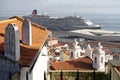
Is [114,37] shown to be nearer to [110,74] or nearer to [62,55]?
[62,55]

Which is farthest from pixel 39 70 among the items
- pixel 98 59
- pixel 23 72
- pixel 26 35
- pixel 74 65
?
Result: pixel 98 59

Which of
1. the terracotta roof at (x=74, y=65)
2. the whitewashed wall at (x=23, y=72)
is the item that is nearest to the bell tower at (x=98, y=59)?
the terracotta roof at (x=74, y=65)

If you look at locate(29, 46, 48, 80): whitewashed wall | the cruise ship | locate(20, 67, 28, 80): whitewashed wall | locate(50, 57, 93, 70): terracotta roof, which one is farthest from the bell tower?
the cruise ship

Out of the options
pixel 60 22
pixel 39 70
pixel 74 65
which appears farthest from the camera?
pixel 60 22

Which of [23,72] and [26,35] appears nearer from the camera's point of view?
[23,72]

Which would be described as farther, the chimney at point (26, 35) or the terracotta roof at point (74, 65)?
the terracotta roof at point (74, 65)

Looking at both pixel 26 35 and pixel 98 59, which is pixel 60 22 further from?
pixel 26 35

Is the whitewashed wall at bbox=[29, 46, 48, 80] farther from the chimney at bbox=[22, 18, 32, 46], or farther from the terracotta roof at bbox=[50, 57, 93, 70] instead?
the terracotta roof at bbox=[50, 57, 93, 70]

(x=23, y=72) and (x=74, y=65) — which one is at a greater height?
(x=23, y=72)

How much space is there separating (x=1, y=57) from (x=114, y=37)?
62487 mm

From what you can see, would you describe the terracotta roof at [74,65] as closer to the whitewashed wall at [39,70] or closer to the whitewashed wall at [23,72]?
the whitewashed wall at [39,70]

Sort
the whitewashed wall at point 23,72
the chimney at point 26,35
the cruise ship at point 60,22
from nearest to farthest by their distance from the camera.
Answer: the whitewashed wall at point 23,72 → the chimney at point 26,35 → the cruise ship at point 60,22

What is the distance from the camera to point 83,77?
489 inches

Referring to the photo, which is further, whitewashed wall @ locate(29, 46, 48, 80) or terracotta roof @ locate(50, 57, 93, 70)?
terracotta roof @ locate(50, 57, 93, 70)
